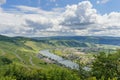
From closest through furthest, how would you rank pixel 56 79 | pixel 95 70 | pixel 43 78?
pixel 95 70 < pixel 56 79 < pixel 43 78

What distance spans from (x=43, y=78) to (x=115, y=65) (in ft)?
299

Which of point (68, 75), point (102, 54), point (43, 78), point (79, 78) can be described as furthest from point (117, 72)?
point (43, 78)

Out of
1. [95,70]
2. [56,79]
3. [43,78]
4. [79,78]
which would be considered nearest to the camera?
[95,70]

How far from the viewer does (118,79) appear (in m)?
107

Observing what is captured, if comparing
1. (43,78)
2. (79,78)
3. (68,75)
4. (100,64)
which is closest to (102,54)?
(100,64)

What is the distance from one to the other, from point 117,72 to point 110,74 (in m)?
3.17

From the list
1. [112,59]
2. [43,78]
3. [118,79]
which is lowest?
[43,78]

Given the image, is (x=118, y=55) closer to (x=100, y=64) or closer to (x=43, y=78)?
(x=100, y=64)

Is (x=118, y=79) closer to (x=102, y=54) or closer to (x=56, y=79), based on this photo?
(x=102, y=54)

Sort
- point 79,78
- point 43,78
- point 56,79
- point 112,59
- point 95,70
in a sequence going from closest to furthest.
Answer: point 112,59, point 95,70, point 79,78, point 56,79, point 43,78

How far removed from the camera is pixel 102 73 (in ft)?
353

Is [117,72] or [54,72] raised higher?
[117,72]

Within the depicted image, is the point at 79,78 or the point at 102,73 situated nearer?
the point at 102,73

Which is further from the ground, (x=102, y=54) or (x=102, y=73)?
(x=102, y=54)
